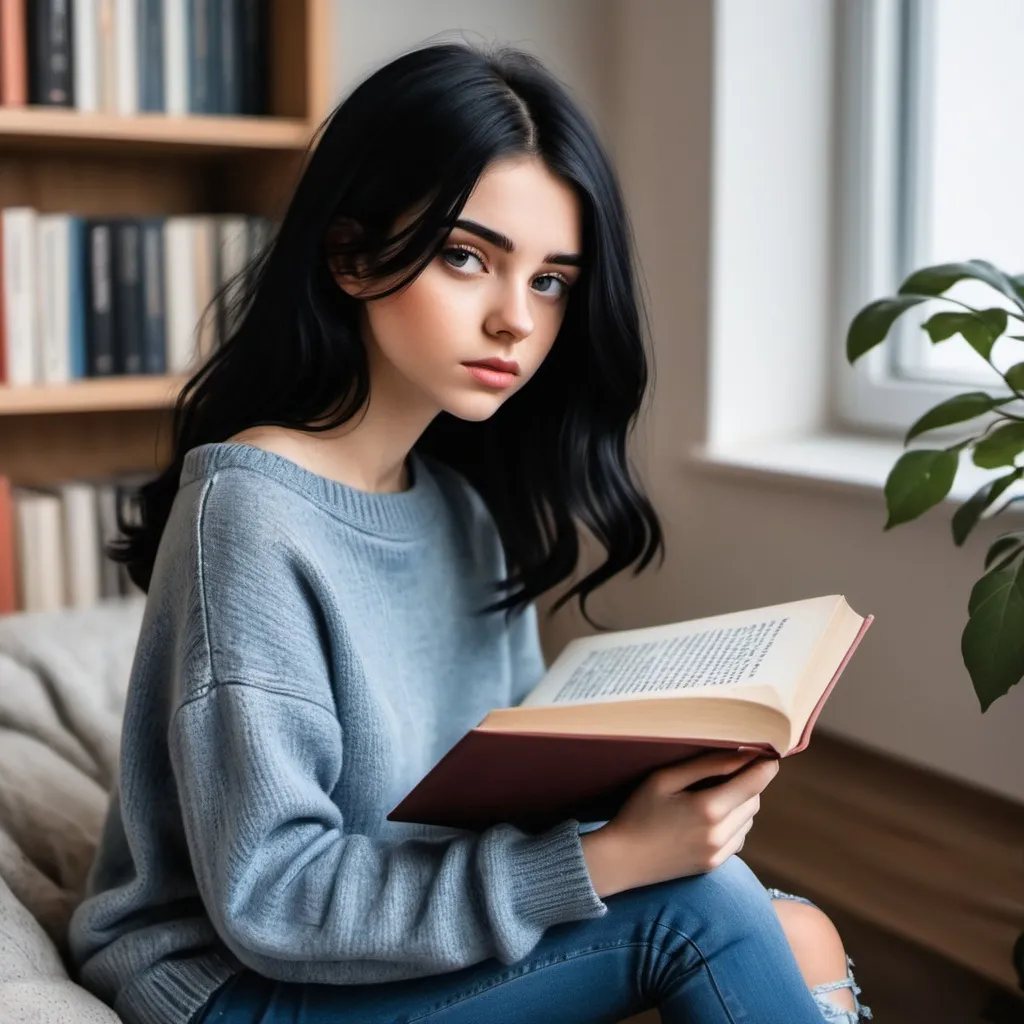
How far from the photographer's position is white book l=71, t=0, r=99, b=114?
1.49 metres

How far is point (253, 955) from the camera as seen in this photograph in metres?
0.81

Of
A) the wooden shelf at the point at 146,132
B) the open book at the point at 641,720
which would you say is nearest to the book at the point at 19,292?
the wooden shelf at the point at 146,132

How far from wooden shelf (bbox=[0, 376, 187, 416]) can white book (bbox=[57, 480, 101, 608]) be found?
0.13 metres

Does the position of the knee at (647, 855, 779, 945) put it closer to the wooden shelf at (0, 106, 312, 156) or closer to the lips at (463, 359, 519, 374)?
the lips at (463, 359, 519, 374)

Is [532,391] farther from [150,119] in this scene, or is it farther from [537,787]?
[150,119]

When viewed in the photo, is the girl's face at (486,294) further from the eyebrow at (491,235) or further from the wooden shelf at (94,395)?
the wooden shelf at (94,395)

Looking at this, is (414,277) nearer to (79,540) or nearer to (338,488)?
(338,488)

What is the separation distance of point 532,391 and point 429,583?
190 mm

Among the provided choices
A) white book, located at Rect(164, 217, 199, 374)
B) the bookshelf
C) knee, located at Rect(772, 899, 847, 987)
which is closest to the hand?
knee, located at Rect(772, 899, 847, 987)

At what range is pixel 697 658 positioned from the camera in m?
0.83

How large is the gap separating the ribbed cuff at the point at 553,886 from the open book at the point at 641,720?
3cm

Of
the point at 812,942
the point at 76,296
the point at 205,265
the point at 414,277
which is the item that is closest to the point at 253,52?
the point at 205,265

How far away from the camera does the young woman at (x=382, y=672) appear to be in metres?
0.79

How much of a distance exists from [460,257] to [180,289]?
0.86 meters
